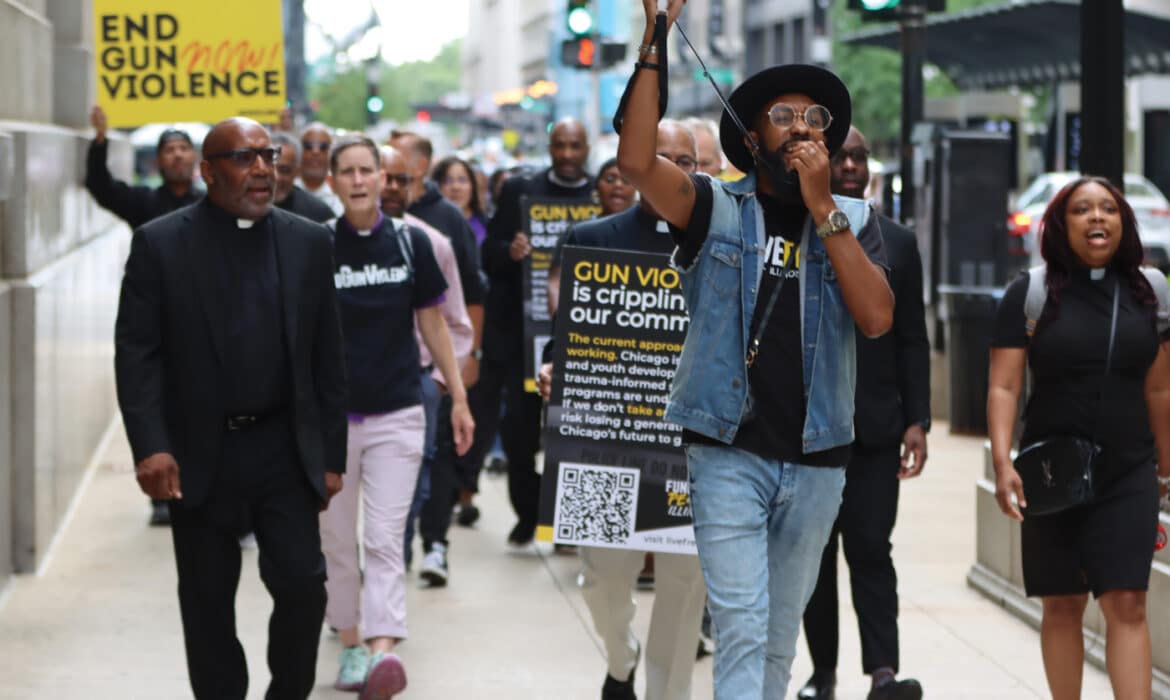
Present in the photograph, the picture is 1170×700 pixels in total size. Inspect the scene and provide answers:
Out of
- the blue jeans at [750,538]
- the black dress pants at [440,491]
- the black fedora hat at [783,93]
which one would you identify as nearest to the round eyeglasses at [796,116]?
the black fedora hat at [783,93]

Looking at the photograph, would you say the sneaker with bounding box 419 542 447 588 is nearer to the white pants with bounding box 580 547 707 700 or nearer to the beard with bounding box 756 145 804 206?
the white pants with bounding box 580 547 707 700

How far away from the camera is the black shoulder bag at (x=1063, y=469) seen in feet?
18.4

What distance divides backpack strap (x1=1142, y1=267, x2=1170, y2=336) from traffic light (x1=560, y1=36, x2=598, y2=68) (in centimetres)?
1393

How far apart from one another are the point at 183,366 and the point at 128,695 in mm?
1951

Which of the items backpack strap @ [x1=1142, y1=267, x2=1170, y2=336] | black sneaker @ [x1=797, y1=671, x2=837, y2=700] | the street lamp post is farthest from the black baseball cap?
the street lamp post

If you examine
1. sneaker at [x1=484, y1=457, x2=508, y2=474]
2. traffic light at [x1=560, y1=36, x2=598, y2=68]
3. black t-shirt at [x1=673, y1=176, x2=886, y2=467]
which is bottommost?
sneaker at [x1=484, y1=457, x2=508, y2=474]

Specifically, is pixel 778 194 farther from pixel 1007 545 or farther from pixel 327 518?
pixel 1007 545

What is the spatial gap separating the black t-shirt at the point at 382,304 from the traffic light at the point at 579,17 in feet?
37.6

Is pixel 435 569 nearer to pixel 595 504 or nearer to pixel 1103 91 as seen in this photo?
pixel 595 504

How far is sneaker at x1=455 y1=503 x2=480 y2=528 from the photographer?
10.8 meters

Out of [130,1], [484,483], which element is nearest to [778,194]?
[130,1]

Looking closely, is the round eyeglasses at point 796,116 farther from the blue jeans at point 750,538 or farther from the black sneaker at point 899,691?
the black sneaker at point 899,691

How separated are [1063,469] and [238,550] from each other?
2.39m

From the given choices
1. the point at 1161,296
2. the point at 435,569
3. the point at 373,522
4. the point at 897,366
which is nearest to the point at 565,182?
the point at 435,569
